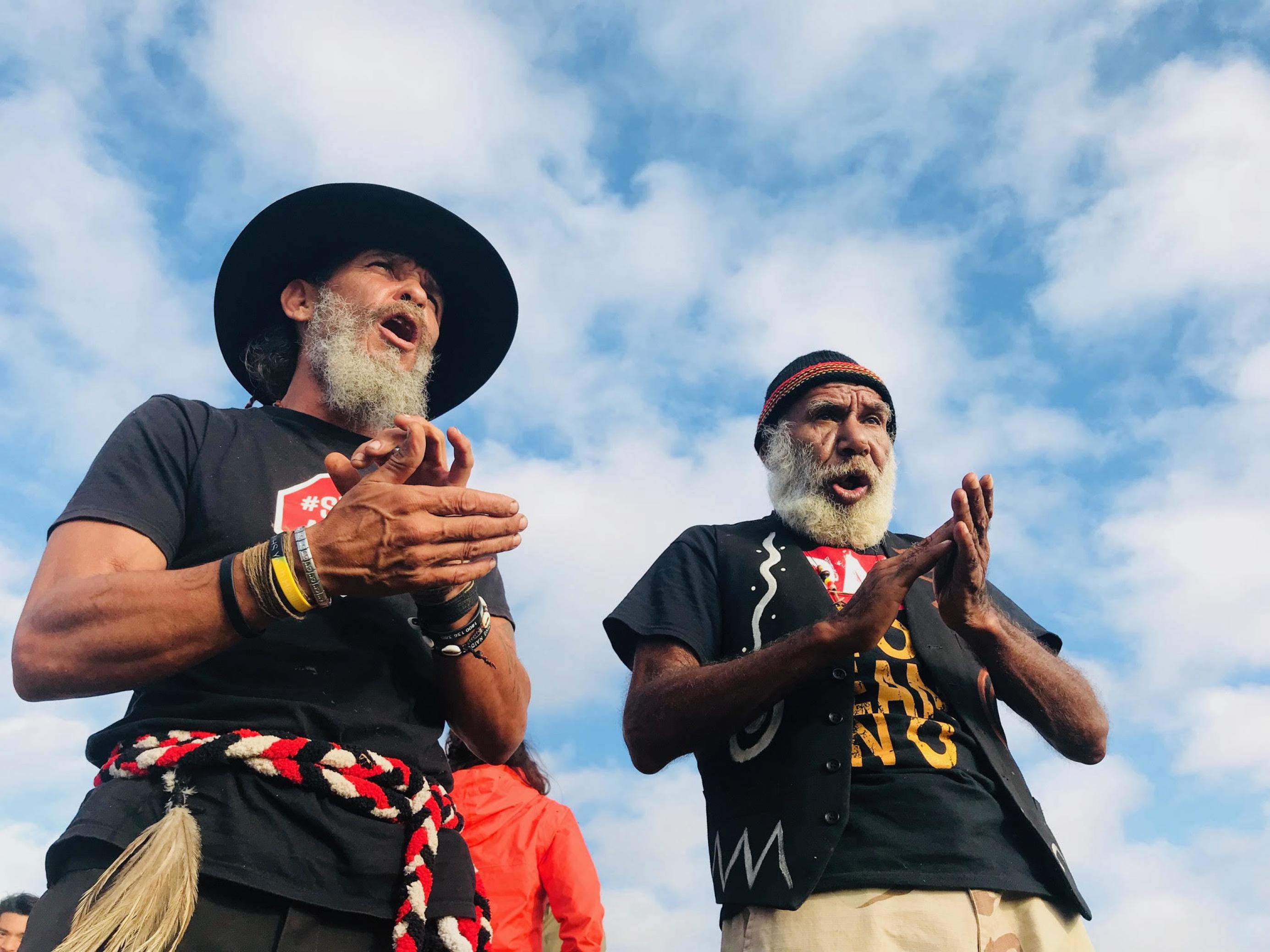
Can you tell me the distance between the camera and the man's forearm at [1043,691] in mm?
3801

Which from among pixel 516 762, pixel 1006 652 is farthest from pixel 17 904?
pixel 1006 652

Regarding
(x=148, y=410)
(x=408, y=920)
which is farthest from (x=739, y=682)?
(x=148, y=410)

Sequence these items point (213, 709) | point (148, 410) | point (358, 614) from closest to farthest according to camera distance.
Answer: point (213, 709) → point (358, 614) → point (148, 410)

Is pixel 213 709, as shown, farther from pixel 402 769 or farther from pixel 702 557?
pixel 702 557

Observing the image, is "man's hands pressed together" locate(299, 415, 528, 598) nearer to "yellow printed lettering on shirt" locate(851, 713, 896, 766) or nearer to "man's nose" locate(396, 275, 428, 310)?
"man's nose" locate(396, 275, 428, 310)

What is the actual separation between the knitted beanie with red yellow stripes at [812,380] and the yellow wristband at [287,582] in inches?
122

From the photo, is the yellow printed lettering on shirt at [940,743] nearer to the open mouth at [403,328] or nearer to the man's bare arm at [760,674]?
the man's bare arm at [760,674]

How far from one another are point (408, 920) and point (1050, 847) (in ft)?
6.76

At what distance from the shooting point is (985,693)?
3.89 m

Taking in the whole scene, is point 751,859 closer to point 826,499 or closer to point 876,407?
point 826,499

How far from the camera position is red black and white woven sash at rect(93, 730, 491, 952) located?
2344mm

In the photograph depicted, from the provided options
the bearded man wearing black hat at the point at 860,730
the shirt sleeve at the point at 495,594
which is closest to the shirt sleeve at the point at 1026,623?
the bearded man wearing black hat at the point at 860,730

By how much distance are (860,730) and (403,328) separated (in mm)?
1948

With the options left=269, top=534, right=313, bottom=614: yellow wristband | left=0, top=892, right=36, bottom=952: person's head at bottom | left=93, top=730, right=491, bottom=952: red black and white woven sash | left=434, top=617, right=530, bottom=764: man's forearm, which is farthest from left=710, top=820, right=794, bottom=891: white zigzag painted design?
left=0, top=892, right=36, bottom=952: person's head at bottom
